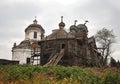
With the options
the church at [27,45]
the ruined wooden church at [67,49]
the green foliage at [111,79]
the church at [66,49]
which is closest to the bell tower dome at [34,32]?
the church at [27,45]

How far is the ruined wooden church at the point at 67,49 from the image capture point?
38062 mm

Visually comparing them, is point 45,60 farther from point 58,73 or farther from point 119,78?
point 119,78

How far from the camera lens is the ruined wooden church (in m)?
38.1

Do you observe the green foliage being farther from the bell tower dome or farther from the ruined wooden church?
the bell tower dome

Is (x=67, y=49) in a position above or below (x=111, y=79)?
above

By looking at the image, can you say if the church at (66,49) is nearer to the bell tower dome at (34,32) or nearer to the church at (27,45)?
the church at (27,45)

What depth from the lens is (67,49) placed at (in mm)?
38344

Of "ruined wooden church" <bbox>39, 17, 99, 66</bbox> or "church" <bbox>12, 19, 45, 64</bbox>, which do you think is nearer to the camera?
"ruined wooden church" <bbox>39, 17, 99, 66</bbox>

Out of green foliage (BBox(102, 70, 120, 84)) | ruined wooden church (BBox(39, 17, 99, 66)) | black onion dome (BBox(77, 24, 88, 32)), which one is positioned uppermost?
black onion dome (BBox(77, 24, 88, 32))

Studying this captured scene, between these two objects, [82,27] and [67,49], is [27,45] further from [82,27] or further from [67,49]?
[67,49]

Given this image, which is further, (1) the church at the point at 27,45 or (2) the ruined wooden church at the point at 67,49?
(1) the church at the point at 27,45

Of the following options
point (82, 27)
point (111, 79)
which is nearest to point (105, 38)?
point (82, 27)

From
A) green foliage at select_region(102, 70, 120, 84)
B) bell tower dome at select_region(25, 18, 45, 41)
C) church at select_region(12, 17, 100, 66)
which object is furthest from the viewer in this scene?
bell tower dome at select_region(25, 18, 45, 41)

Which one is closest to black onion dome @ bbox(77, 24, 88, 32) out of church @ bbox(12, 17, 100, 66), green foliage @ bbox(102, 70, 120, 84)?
church @ bbox(12, 17, 100, 66)
